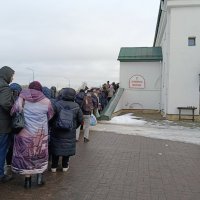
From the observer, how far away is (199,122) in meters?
18.6

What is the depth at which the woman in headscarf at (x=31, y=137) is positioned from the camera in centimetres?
603

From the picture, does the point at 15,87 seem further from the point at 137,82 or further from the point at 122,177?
the point at 137,82

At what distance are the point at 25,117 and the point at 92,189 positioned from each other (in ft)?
5.47

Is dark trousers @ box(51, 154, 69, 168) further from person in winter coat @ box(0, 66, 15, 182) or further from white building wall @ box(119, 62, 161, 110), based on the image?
white building wall @ box(119, 62, 161, 110)

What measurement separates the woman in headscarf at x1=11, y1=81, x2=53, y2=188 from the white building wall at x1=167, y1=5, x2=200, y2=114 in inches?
547

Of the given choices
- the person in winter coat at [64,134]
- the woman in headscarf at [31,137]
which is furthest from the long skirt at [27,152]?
the person in winter coat at [64,134]

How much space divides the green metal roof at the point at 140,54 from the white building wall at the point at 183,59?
4.67 m

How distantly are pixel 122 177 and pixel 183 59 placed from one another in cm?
1318

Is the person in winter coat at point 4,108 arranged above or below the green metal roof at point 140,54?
below

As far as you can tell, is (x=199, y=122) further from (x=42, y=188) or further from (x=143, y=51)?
(x=42, y=188)

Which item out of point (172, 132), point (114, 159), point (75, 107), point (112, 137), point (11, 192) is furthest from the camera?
point (172, 132)

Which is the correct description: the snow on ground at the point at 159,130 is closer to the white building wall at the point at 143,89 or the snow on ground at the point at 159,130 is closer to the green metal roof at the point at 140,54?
the white building wall at the point at 143,89

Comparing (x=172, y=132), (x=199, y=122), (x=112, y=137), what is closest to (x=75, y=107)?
(x=112, y=137)

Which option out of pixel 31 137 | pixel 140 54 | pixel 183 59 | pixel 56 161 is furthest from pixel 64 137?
pixel 140 54
